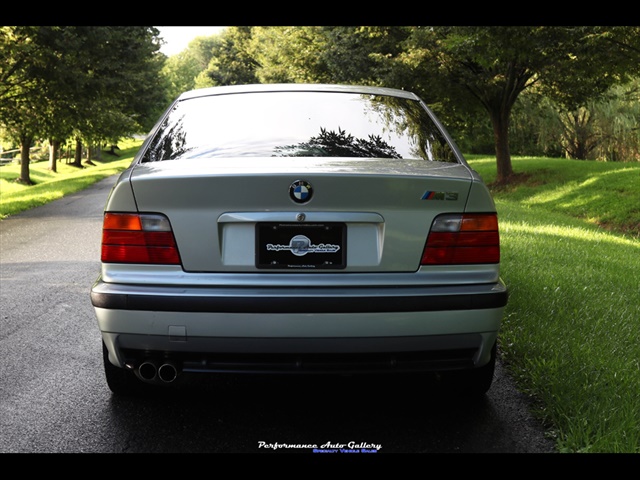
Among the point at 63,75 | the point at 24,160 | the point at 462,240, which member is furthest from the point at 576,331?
the point at 24,160

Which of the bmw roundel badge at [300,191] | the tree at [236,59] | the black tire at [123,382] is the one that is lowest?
the black tire at [123,382]

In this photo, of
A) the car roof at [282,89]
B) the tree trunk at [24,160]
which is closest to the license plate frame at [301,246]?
the car roof at [282,89]

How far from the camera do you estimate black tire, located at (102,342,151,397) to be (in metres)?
3.91

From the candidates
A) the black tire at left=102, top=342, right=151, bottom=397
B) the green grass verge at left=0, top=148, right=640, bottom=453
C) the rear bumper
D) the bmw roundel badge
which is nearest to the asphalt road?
the black tire at left=102, top=342, right=151, bottom=397

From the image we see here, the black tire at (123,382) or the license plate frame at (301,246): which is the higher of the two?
the license plate frame at (301,246)

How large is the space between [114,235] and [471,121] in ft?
92.5

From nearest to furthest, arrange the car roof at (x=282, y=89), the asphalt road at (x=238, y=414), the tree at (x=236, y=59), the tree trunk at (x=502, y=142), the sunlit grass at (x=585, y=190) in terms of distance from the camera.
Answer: the asphalt road at (x=238, y=414)
the car roof at (x=282, y=89)
the sunlit grass at (x=585, y=190)
the tree trunk at (x=502, y=142)
the tree at (x=236, y=59)

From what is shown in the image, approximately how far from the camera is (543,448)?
3.37 metres

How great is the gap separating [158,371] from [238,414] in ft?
2.04

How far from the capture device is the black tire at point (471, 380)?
387cm

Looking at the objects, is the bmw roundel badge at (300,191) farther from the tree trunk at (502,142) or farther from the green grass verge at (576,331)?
the tree trunk at (502,142)

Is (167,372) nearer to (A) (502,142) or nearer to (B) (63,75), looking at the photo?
(B) (63,75)

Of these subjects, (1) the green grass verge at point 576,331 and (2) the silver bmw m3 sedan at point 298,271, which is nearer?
(2) the silver bmw m3 sedan at point 298,271

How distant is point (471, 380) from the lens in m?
3.92
